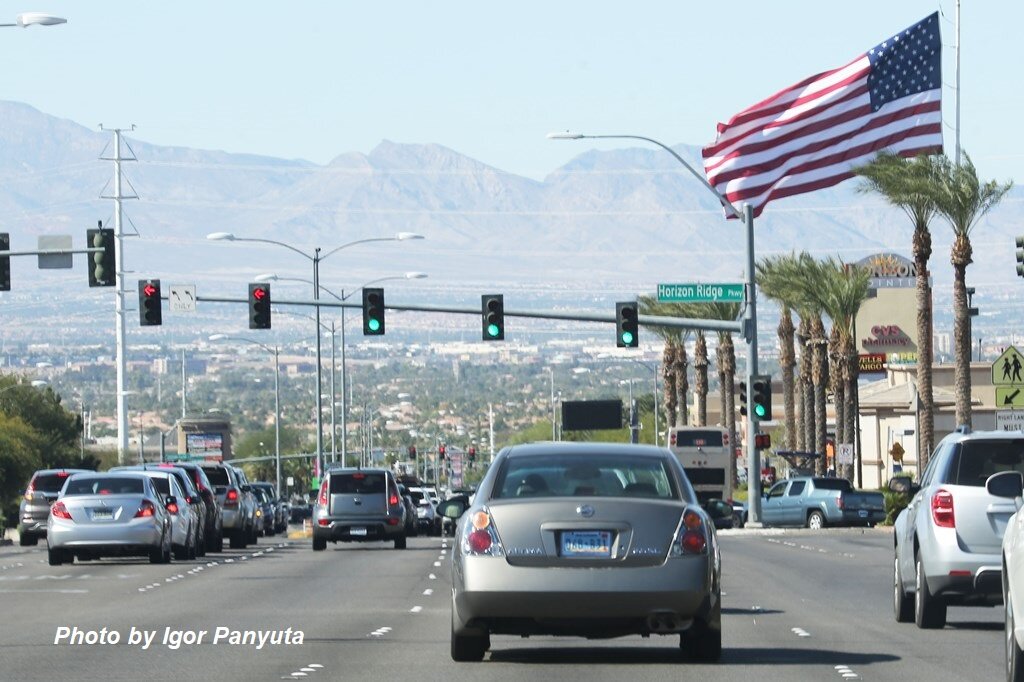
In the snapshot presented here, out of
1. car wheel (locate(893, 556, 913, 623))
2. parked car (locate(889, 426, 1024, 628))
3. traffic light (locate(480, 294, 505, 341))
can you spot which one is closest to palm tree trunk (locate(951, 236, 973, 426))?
traffic light (locate(480, 294, 505, 341))

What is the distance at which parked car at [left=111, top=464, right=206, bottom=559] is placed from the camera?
36.9m

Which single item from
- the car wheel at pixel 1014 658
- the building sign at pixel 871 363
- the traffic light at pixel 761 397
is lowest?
the car wheel at pixel 1014 658

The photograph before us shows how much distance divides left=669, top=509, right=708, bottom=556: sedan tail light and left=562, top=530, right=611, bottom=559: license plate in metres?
0.49

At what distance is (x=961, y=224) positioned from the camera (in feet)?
185

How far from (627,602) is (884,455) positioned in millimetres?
84334

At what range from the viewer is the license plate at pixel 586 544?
1573cm

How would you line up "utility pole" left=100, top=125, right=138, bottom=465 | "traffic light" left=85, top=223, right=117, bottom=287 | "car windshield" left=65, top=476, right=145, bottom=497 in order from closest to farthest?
"car windshield" left=65, top=476, right=145, bottom=497 < "traffic light" left=85, top=223, right=117, bottom=287 < "utility pole" left=100, top=125, right=138, bottom=465

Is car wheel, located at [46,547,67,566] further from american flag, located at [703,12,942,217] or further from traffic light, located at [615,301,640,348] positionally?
american flag, located at [703,12,942,217]

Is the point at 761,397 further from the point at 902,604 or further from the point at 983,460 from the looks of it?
the point at 983,460

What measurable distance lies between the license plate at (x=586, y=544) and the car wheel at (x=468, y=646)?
113 centimetres

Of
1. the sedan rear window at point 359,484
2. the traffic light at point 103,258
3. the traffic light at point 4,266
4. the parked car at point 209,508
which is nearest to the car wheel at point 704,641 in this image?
the parked car at point 209,508

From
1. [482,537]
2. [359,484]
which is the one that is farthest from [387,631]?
[359,484]

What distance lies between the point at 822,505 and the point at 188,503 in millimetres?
23780

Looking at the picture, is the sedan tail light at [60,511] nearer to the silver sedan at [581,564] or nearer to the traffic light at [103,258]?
the traffic light at [103,258]
